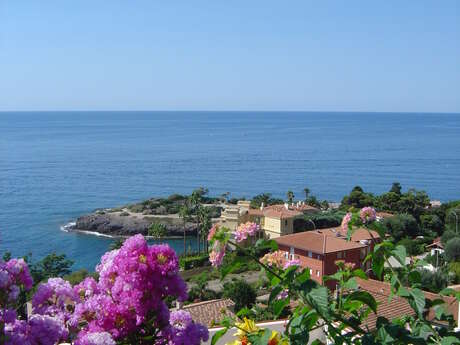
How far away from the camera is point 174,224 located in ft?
184

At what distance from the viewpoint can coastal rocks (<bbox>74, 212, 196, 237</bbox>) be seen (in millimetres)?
54116

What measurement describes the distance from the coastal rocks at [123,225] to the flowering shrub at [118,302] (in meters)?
52.0

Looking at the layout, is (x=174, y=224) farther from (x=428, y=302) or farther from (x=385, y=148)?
(x=385, y=148)

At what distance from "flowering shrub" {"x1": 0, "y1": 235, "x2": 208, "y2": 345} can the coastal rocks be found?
171 feet

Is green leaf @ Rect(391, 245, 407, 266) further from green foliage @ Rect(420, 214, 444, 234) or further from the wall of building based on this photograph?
green foliage @ Rect(420, 214, 444, 234)

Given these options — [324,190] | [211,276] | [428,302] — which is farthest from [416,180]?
[428,302]

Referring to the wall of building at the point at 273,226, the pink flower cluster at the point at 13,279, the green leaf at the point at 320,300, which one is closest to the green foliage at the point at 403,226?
the wall of building at the point at 273,226

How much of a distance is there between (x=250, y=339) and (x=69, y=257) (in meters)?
44.2

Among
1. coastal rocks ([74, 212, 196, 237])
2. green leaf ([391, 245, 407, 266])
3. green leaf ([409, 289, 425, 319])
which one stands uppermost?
green leaf ([391, 245, 407, 266])

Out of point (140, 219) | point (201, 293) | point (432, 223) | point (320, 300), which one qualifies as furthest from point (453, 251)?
point (140, 219)

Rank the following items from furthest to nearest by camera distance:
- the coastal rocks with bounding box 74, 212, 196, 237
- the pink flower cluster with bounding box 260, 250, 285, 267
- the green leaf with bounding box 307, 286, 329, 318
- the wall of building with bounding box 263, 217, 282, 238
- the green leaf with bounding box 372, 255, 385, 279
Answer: the coastal rocks with bounding box 74, 212, 196, 237
the wall of building with bounding box 263, 217, 282, 238
the pink flower cluster with bounding box 260, 250, 285, 267
the green leaf with bounding box 372, 255, 385, 279
the green leaf with bounding box 307, 286, 329, 318

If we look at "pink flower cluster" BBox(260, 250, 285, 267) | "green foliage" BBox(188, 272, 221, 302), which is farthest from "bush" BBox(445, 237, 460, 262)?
"pink flower cluster" BBox(260, 250, 285, 267)

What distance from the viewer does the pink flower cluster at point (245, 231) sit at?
2912mm

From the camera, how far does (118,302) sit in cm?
167
